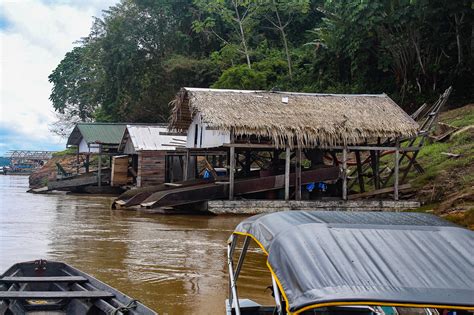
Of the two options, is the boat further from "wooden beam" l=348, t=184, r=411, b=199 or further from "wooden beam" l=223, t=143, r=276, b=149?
"wooden beam" l=348, t=184, r=411, b=199

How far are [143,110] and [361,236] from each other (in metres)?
38.0

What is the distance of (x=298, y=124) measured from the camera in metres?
18.9

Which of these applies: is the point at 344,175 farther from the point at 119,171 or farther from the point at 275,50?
the point at 275,50

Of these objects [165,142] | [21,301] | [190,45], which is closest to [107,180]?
[165,142]

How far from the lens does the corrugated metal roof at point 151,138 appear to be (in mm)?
27981

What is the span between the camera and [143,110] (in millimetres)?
41062

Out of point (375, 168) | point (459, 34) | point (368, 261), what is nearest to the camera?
point (368, 261)

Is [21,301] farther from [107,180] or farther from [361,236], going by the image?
[107,180]

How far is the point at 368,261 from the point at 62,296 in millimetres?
3515

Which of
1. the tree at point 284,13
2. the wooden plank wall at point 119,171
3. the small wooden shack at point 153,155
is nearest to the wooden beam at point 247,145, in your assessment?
the small wooden shack at point 153,155

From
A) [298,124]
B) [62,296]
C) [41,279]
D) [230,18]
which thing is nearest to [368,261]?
[62,296]

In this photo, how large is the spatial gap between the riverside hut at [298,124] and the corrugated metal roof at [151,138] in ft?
23.7

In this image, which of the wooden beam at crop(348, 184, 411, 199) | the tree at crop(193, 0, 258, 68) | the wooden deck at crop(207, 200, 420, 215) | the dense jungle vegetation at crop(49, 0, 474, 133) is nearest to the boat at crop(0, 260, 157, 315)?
the wooden deck at crop(207, 200, 420, 215)

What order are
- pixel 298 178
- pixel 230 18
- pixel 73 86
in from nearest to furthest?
pixel 298 178
pixel 230 18
pixel 73 86
